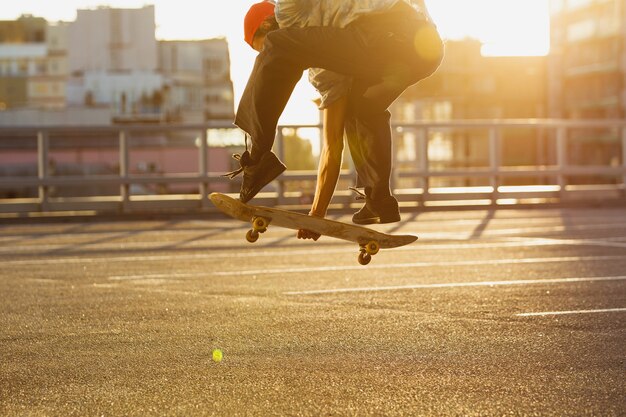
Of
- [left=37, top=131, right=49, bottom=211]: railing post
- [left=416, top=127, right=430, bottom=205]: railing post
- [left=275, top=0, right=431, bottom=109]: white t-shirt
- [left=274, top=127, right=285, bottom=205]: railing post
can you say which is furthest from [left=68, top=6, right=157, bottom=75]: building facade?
[left=275, top=0, right=431, bottom=109]: white t-shirt

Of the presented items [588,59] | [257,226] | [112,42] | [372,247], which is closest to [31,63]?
[112,42]

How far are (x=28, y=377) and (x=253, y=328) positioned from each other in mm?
1415

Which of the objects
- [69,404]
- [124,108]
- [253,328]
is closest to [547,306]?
[253,328]

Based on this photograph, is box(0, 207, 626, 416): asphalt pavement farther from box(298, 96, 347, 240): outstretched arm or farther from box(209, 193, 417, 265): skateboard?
box(298, 96, 347, 240): outstretched arm

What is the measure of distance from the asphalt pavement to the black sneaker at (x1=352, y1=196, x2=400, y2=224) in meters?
0.48

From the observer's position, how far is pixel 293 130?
68.8 ft

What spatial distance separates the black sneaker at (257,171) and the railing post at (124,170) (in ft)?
45.6

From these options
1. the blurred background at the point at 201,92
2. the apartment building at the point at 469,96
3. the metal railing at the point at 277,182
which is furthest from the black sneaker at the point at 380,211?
the apartment building at the point at 469,96

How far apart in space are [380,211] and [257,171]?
26.8 inches

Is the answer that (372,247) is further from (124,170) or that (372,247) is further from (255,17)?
(124,170)

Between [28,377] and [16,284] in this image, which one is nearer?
[28,377]

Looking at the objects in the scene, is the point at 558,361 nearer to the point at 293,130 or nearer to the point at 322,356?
the point at 322,356

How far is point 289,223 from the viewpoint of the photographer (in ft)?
18.7

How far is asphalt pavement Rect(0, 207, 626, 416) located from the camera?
4.04m
